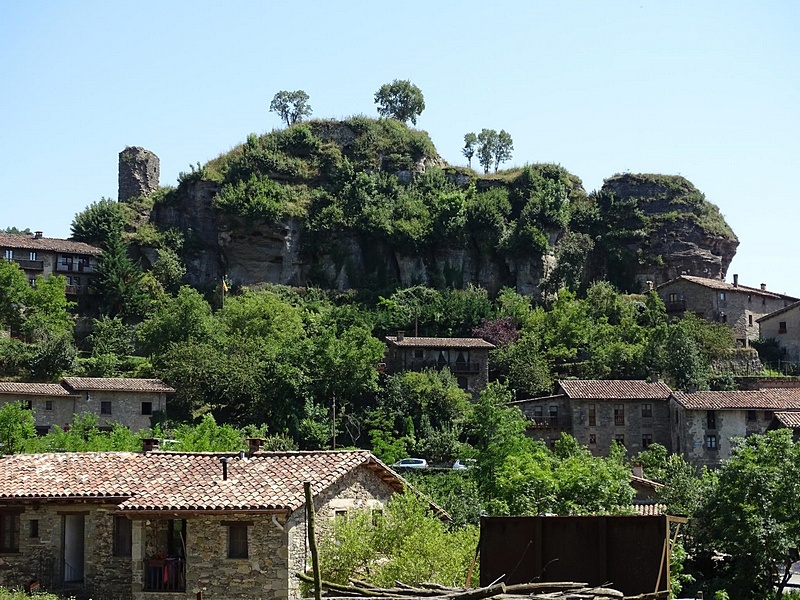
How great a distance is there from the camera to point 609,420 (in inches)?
2517

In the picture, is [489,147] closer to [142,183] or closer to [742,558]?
[142,183]

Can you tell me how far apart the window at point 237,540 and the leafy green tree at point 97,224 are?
56439 mm

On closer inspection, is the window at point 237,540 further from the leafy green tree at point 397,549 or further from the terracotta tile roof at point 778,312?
the terracotta tile roof at point 778,312

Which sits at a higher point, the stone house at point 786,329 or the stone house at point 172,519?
the stone house at point 786,329

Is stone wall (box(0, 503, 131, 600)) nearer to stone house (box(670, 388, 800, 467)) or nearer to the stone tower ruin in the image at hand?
stone house (box(670, 388, 800, 467))

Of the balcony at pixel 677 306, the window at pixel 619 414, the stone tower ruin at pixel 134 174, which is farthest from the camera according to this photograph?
the stone tower ruin at pixel 134 174

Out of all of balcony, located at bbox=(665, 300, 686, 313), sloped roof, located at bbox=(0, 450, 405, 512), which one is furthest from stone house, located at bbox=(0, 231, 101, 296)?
sloped roof, located at bbox=(0, 450, 405, 512)

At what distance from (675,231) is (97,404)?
153 feet

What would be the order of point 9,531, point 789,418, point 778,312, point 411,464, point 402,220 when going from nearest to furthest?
point 9,531 < point 411,464 < point 789,418 < point 778,312 < point 402,220

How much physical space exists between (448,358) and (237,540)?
4259 centimetres

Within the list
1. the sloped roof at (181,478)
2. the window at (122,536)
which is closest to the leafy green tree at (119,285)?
the sloped roof at (181,478)

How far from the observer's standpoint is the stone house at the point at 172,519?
27938 millimetres

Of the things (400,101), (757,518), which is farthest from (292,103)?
(757,518)

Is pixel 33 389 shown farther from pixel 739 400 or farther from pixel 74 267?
pixel 739 400
